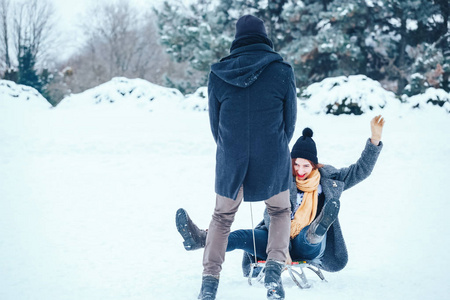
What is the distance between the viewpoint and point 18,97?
969cm

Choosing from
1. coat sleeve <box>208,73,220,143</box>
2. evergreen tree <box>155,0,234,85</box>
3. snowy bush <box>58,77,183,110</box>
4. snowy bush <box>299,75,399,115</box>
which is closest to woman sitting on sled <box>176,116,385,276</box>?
coat sleeve <box>208,73,220,143</box>

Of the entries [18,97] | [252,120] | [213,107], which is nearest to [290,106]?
[252,120]

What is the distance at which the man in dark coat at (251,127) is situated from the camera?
85.4 inches

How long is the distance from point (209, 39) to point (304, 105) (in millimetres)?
5376

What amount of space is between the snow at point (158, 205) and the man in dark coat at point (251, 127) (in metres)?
0.50

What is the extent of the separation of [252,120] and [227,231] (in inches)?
25.7

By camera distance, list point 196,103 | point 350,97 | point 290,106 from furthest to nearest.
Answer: point 196,103, point 350,97, point 290,106

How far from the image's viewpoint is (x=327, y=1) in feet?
40.9

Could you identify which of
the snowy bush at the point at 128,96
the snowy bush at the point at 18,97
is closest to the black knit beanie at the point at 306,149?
the snowy bush at the point at 128,96

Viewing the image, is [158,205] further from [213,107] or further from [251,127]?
[251,127]

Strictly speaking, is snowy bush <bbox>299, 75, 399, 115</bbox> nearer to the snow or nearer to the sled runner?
the snow

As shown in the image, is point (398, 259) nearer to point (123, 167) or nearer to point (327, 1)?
point (123, 167)

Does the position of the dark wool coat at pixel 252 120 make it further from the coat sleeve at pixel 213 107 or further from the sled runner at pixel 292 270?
the sled runner at pixel 292 270

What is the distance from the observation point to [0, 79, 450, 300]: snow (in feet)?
8.85
